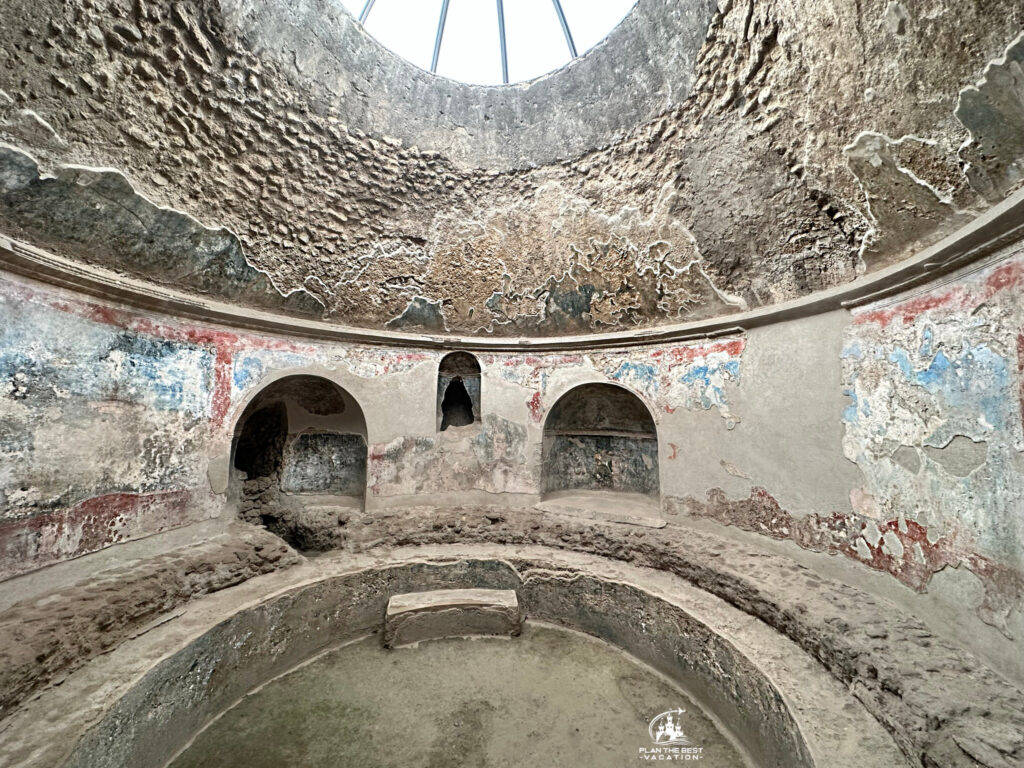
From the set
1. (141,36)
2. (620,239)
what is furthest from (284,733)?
(620,239)

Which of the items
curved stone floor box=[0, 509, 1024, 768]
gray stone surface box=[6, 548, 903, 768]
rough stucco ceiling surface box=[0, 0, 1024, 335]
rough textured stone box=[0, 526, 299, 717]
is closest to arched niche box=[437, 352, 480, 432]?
rough stucco ceiling surface box=[0, 0, 1024, 335]

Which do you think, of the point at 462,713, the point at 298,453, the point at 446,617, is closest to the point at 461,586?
the point at 446,617

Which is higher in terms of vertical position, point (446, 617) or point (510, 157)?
point (510, 157)

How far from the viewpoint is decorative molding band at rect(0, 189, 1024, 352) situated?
235 centimetres

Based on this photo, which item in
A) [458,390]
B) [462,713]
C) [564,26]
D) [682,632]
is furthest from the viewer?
[458,390]

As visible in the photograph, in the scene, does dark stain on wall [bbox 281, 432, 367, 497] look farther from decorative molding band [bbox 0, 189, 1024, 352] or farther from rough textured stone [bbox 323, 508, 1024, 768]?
decorative molding band [bbox 0, 189, 1024, 352]

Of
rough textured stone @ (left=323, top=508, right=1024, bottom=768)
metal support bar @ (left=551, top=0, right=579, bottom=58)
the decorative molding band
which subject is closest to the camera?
rough textured stone @ (left=323, top=508, right=1024, bottom=768)

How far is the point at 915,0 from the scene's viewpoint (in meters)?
2.00

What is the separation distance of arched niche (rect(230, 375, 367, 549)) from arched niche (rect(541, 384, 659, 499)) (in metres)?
2.70

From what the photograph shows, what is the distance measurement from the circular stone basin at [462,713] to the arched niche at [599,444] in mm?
2565

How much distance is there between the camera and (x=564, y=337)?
562 cm

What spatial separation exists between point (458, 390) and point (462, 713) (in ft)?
13.1

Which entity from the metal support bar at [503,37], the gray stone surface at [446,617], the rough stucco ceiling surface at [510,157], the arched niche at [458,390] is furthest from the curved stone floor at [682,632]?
the metal support bar at [503,37]

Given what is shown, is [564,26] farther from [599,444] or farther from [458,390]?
[599,444]
